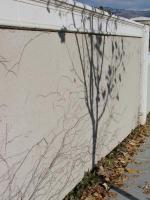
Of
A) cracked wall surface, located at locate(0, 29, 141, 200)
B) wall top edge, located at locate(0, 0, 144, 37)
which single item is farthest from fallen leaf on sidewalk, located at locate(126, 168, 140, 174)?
wall top edge, located at locate(0, 0, 144, 37)

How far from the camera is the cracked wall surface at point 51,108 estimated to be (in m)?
4.14

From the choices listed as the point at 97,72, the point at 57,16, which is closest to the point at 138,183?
the point at 97,72

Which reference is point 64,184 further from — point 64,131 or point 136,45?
point 136,45

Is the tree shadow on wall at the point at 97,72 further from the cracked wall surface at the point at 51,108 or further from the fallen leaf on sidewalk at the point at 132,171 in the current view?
the fallen leaf on sidewalk at the point at 132,171

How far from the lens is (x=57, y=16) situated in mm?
5121

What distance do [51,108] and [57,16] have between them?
3.38 feet

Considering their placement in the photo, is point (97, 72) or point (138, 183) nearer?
point (138, 183)

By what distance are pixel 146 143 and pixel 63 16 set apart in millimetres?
4338

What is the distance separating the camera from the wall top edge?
13.3 feet

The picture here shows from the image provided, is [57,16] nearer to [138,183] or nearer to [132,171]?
[138,183]

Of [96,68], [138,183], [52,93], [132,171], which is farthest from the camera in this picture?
[132,171]

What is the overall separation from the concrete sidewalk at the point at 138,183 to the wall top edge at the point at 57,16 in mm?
2178

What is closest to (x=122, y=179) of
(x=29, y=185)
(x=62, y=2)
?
(x=29, y=185)

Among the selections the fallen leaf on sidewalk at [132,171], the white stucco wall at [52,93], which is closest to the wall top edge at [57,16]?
the white stucco wall at [52,93]
